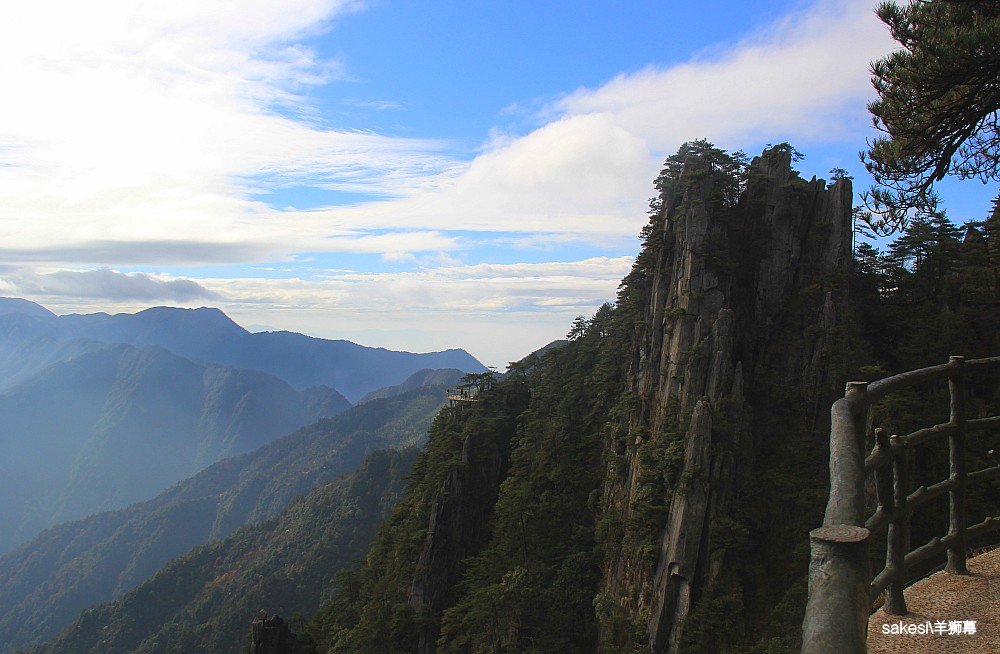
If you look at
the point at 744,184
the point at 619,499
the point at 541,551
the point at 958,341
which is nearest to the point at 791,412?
the point at 958,341

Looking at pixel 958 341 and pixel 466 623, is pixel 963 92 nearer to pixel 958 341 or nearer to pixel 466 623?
pixel 958 341

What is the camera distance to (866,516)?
321 centimetres

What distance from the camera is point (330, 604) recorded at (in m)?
45.2

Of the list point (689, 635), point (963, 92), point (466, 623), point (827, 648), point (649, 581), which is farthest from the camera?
point (466, 623)

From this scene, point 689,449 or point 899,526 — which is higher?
point 899,526

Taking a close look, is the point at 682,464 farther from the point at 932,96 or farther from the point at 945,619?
the point at 945,619

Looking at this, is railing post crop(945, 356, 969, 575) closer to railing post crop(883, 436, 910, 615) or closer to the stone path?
the stone path

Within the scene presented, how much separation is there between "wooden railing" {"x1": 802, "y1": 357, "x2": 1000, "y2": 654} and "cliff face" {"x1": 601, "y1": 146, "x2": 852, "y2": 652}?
20571mm

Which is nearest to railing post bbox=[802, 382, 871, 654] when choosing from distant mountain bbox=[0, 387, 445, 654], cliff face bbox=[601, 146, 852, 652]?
cliff face bbox=[601, 146, 852, 652]

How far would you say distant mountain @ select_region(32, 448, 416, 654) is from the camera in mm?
70062

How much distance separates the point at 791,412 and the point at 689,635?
9923mm

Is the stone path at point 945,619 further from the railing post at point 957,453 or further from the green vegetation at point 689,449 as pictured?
the green vegetation at point 689,449

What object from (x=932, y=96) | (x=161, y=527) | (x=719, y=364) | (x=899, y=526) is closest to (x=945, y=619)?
(x=899, y=526)

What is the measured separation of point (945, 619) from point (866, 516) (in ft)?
3.56
